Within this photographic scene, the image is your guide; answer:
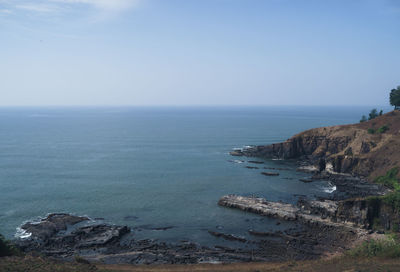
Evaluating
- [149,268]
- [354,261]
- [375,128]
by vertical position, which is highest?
[375,128]

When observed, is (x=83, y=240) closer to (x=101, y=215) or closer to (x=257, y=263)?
(x=101, y=215)

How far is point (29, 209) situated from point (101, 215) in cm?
1538

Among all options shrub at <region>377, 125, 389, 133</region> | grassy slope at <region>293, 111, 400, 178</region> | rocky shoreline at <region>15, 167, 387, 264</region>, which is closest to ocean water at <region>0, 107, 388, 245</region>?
rocky shoreline at <region>15, 167, 387, 264</region>

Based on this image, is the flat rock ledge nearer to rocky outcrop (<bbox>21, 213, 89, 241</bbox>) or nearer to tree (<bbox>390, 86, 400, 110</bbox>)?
rocky outcrop (<bbox>21, 213, 89, 241</bbox>)

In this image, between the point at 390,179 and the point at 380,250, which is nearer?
the point at 380,250

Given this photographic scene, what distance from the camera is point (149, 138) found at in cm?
17062

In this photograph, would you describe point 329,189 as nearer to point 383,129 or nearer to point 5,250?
point 383,129

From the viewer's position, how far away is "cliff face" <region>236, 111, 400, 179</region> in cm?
9462

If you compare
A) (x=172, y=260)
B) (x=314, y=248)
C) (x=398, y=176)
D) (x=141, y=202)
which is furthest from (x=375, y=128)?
(x=172, y=260)

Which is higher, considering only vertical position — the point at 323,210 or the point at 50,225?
the point at 323,210

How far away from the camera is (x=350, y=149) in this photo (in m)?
106

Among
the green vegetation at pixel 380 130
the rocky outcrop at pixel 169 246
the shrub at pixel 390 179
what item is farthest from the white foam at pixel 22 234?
the green vegetation at pixel 380 130

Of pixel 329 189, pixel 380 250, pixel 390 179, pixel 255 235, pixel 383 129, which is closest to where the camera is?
pixel 380 250

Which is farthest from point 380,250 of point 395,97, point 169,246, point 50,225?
point 395,97
